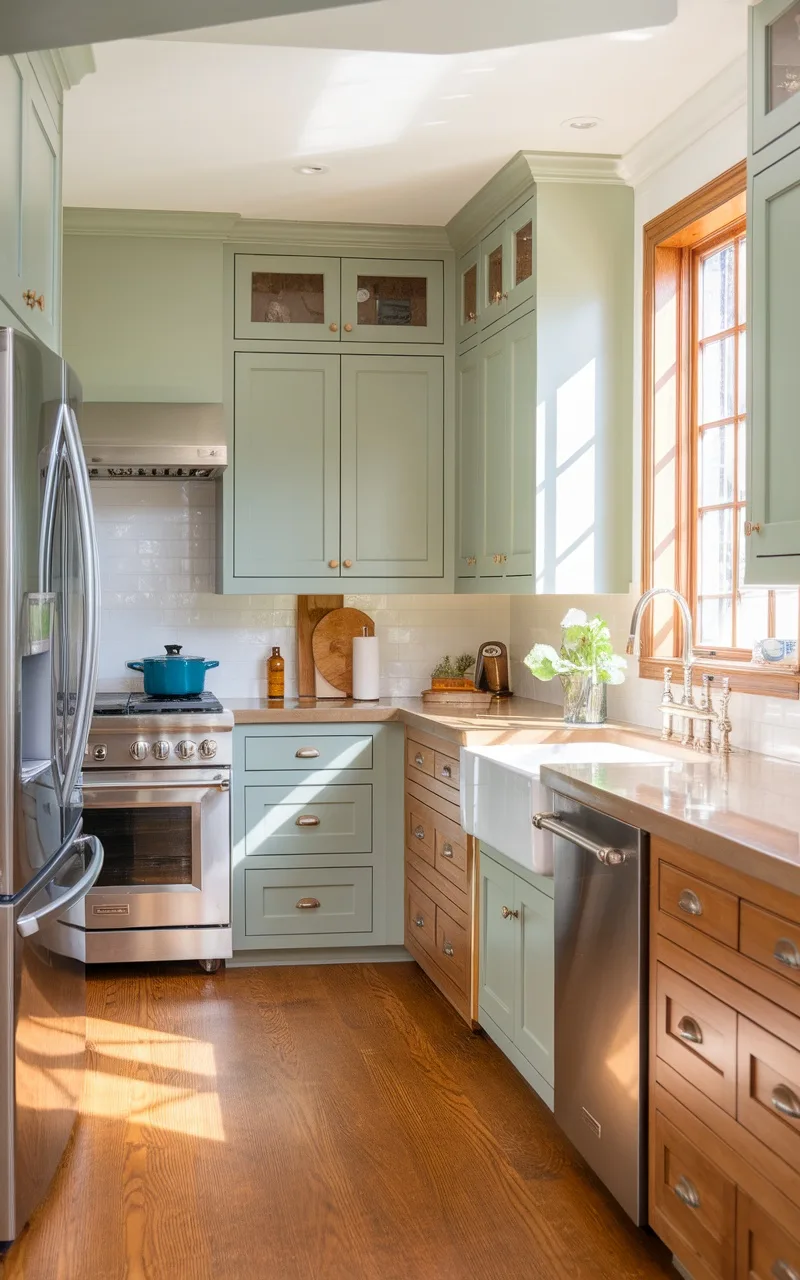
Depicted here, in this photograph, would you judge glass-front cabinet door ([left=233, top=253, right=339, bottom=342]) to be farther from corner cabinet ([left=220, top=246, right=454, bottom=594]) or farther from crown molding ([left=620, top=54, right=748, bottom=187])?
crown molding ([left=620, top=54, right=748, bottom=187])

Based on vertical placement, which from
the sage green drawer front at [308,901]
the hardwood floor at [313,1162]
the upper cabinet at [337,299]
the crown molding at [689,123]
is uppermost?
the crown molding at [689,123]

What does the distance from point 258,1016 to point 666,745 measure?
5.18ft

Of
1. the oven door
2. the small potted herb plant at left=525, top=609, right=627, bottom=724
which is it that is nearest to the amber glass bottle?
the oven door

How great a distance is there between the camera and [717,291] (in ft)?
11.5

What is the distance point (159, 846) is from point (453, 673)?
1387mm

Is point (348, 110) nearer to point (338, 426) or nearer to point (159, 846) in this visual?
point (338, 426)

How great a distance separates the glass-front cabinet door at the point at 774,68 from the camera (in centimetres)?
235

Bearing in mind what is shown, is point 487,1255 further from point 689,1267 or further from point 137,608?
point 137,608

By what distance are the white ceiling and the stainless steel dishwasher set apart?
1825 mm

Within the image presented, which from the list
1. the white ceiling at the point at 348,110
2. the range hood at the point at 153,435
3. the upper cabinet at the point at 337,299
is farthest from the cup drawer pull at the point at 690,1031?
the upper cabinet at the point at 337,299

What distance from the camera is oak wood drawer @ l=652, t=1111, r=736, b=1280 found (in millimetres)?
1990

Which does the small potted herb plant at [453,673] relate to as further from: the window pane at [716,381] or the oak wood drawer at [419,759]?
the window pane at [716,381]

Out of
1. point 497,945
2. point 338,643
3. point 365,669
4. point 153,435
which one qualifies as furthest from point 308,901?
point 153,435

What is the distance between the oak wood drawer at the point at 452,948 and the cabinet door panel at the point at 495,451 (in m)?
1.19
